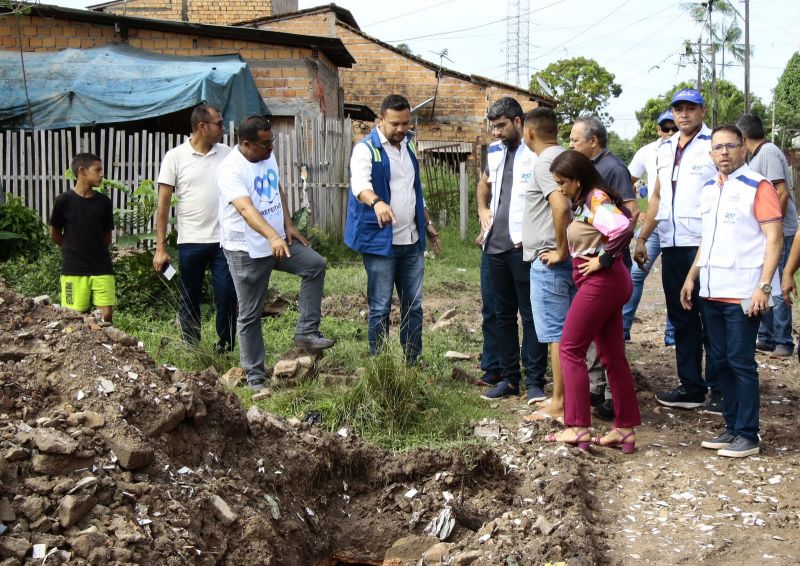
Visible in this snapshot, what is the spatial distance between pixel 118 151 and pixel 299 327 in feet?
24.5

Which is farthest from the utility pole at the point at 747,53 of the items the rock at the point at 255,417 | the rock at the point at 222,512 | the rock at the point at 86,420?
the rock at the point at 86,420

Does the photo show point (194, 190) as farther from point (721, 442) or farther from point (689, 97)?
point (721, 442)

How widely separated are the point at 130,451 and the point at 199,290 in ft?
10.7

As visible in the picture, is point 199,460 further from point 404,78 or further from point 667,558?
point 404,78

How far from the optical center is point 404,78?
2352 cm

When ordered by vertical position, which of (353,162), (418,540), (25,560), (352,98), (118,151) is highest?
(352,98)

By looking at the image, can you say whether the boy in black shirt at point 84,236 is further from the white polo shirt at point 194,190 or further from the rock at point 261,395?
the rock at point 261,395

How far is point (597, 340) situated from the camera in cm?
510

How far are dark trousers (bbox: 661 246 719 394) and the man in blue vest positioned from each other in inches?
68.4

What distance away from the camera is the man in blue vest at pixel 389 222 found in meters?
6.08

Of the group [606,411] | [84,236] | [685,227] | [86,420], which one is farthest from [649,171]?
[86,420]

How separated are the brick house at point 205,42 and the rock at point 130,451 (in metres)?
11.7

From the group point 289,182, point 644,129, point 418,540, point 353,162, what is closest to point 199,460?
point 418,540

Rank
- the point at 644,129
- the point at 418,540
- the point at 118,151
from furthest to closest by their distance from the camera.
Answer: the point at 644,129 < the point at 118,151 < the point at 418,540
